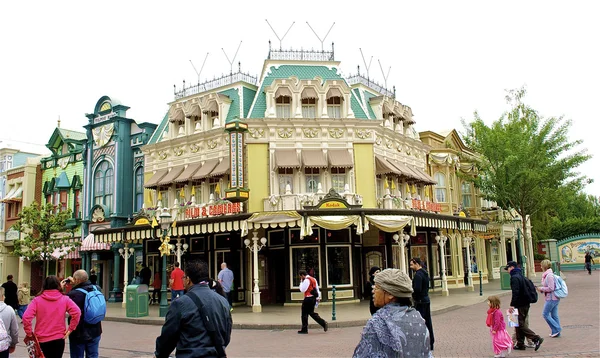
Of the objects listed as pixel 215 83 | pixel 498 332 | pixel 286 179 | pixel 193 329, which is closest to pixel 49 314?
pixel 193 329

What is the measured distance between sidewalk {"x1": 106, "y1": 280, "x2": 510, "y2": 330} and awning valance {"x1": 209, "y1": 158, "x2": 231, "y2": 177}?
596 centimetres

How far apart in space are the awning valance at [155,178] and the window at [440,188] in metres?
15.7

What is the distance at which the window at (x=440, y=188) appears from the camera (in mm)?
31422

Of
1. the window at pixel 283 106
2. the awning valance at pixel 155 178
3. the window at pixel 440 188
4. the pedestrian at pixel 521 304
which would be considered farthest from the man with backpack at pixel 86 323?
the window at pixel 440 188

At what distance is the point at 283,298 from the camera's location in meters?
24.0

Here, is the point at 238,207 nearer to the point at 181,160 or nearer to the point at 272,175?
the point at 272,175

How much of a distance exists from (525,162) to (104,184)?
2333 cm

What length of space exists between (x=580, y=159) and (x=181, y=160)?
68.8 ft

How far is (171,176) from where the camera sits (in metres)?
26.0

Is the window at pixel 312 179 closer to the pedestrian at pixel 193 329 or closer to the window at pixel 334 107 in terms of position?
the window at pixel 334 107

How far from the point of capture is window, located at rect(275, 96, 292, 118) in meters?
24.9

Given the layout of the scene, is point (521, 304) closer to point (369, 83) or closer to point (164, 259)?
point (164, 259)

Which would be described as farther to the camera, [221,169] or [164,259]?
[221,169]

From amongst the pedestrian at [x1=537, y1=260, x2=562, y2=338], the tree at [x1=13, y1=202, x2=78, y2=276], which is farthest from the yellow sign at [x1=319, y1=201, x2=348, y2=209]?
the tree at [x1=13, y1=202, x2=78, y2=276]
